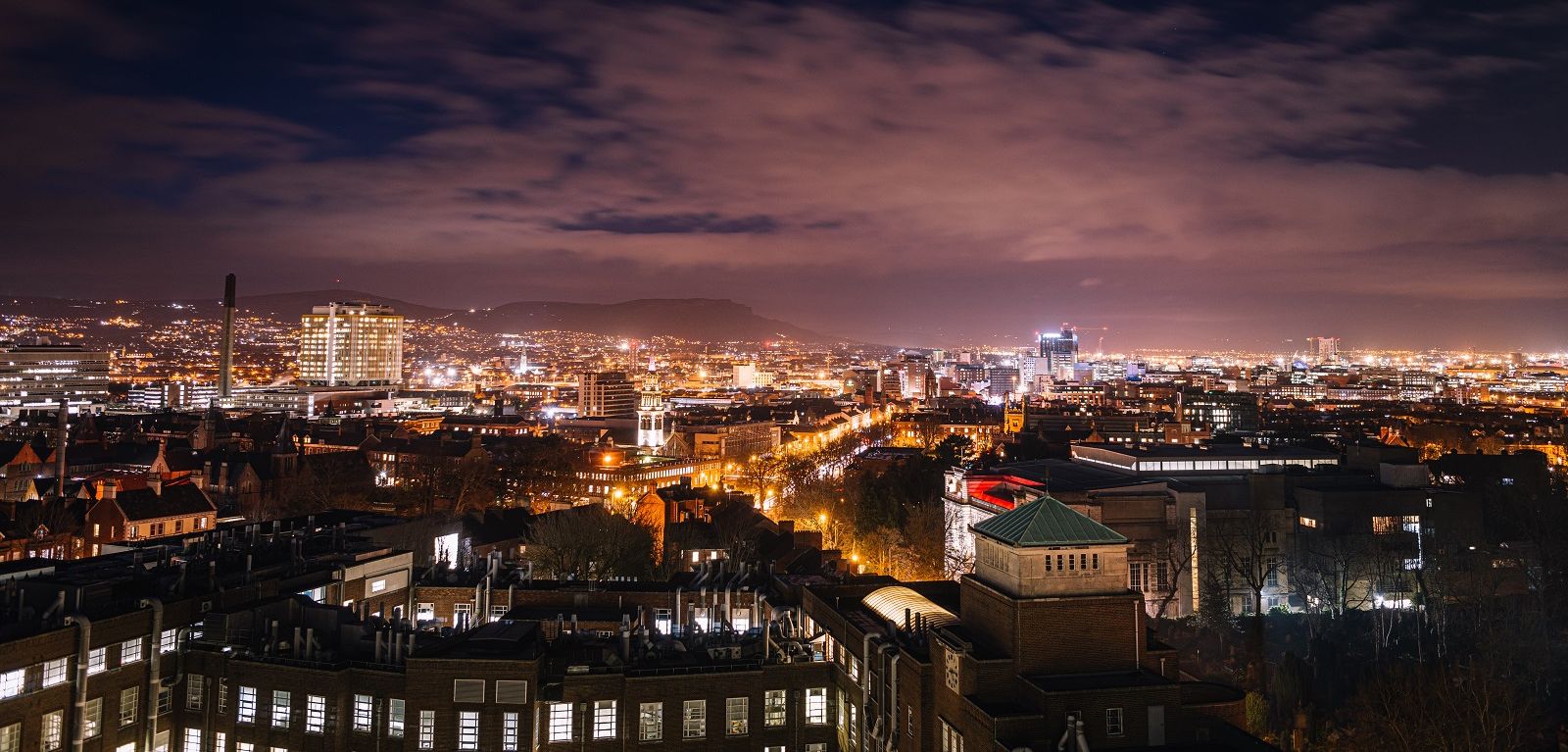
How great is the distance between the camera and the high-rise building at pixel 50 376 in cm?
13200

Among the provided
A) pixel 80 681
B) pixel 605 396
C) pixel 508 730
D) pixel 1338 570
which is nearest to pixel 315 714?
pixel 508 730

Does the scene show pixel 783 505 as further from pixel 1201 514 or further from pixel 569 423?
pixel 569 423

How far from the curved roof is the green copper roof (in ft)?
10.1

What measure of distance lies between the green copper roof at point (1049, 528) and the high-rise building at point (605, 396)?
150992mm

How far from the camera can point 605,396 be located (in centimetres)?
16938

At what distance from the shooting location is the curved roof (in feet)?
71.1

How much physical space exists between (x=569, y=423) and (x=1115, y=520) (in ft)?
345

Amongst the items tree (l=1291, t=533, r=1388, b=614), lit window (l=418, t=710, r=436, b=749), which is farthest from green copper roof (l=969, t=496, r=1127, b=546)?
tree (l=1291, t=533, r=1388, b=614)

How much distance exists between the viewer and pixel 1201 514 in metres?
41.6

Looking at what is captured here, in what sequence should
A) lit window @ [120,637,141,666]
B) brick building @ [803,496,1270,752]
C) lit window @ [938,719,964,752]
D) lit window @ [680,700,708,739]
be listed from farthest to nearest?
lit window @ [120,637,141,666], lit window @ [680,700,708,739], lit window @ [938,719,964,752], brick building @ [803,496,1270,752]

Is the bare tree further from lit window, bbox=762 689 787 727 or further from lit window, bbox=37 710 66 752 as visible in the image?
lit window, bbox=37 710 66 752

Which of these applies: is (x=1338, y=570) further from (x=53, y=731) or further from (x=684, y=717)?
(x=53, y=731)

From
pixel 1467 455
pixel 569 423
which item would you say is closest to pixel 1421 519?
pixel 1467 455

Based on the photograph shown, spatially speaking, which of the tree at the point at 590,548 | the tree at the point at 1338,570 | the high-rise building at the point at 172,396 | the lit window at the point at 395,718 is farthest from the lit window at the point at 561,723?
the high-rise building at the point at 172,396
